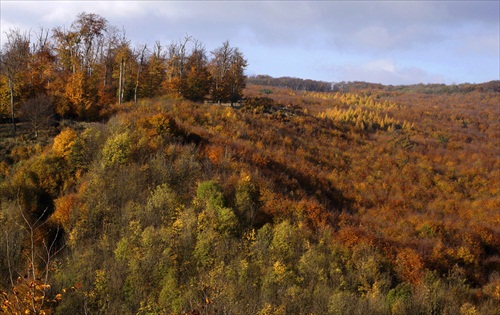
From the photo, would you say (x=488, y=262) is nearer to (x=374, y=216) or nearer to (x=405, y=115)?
(x=374, y=216)

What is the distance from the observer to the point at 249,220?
78.7 ft

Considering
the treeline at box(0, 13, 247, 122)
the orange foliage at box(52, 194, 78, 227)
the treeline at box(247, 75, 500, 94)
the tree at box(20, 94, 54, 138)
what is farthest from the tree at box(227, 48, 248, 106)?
the treeline at box(247, 75, 500, 94)

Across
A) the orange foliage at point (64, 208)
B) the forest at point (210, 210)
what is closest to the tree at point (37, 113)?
the forest at point (210, 210)

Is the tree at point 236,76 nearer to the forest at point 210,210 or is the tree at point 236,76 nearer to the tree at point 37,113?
the forest at point 210,210

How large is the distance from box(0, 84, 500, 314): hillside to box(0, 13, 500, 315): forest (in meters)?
0.11

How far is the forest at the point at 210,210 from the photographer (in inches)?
709

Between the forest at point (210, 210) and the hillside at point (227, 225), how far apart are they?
11cm

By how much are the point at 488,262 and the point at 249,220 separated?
54.8 ft

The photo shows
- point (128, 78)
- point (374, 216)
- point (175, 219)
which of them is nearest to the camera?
point (175, 219)

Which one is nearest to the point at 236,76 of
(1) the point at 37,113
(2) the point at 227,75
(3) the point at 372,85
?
(2) the point at 227,75

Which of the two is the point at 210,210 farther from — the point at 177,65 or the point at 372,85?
the point at 372,85

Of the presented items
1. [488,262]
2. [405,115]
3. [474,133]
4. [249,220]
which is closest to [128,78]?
[249,220]

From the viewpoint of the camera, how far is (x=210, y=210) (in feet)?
75.3

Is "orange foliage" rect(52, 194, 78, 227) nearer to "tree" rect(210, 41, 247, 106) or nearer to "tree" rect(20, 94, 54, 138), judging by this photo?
"tree" rect(20, 94, 54, 138)
